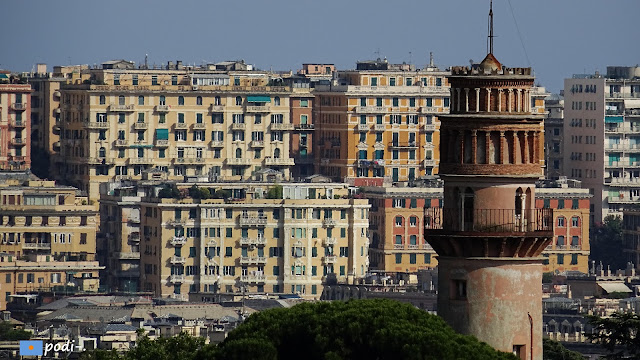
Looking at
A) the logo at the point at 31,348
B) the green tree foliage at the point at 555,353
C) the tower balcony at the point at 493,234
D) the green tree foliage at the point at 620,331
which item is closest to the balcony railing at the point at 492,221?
the tower balcony at the point at 493,234

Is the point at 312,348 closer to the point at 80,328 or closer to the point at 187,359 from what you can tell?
the point at 187,359

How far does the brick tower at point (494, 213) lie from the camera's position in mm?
61812

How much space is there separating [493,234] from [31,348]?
7409 cm

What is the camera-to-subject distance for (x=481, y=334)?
62.2 meters

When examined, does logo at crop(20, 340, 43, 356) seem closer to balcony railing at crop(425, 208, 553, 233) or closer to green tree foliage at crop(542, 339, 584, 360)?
green tree foliage at crop(542, 339, 584, 360)

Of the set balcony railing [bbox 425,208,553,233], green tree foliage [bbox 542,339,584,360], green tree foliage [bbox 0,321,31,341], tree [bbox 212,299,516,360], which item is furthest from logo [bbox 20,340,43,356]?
balcony railing [bbox 425,208,553,233]

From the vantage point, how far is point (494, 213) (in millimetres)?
62000

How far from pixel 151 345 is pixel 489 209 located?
18714 millimetres

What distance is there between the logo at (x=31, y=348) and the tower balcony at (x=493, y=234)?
71.9 meters

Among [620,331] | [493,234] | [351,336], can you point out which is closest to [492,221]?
[493,234]

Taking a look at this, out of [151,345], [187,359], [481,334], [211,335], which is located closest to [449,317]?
[481,334]

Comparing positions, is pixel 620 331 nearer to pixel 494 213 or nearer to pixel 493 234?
pixel 494 213

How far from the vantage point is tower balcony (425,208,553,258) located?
203 ft

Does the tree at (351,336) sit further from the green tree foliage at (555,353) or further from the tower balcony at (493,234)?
the green tree foliage at (555,353)
